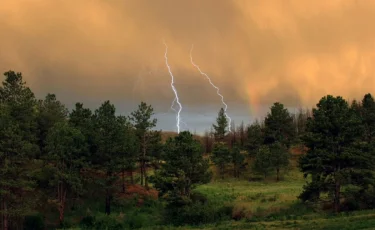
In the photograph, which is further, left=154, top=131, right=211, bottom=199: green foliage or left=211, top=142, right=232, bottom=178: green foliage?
left=211, top=142, right=232, bottom=178: green foliage

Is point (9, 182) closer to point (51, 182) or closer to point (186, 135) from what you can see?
point (51, 182)

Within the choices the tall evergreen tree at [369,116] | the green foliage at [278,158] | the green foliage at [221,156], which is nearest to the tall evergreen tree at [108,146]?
the green foliage at [278,158]

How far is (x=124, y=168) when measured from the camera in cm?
5919

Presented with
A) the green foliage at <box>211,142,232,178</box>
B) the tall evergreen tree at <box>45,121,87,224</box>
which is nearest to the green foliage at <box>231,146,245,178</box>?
the green foliage at <box>211,142,232,178</box>

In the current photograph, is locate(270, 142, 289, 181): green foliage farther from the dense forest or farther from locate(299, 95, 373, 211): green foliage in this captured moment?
locate(299, 95, 373, 211): green foliage

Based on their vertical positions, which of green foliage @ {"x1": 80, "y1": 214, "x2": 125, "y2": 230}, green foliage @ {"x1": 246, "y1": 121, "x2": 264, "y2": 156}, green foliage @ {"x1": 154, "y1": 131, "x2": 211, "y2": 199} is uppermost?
green foliage @ {"x1": 246, "y1": 121, "x2": 264, "y2": 156}

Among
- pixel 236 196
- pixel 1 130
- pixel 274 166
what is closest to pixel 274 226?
pixel 236 196

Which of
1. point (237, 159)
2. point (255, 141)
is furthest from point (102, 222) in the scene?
point (255, 141)

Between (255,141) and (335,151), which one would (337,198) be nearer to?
(335,151)

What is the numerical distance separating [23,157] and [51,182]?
6473 mm

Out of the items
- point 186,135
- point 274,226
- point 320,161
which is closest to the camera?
point 274,226

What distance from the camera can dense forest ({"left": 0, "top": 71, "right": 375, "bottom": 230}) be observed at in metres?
43.9

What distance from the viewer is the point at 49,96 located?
82.9m

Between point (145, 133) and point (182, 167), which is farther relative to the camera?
point (145, 133)
